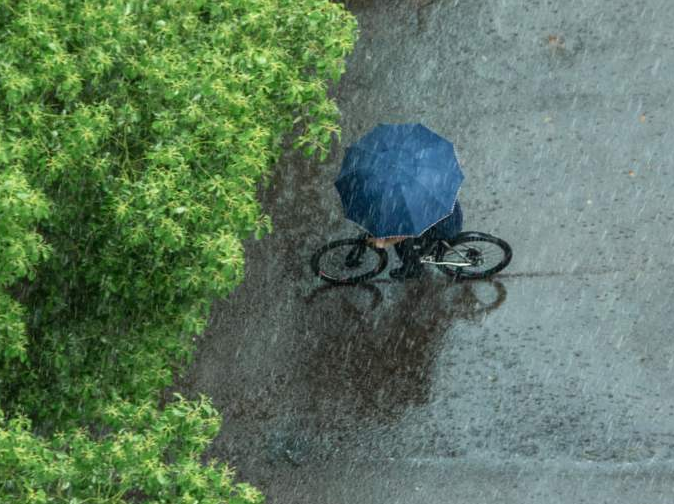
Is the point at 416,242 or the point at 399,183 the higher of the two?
the point at 399,183

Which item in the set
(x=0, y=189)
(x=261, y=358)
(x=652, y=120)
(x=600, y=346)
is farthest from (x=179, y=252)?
(x=652, y=120)

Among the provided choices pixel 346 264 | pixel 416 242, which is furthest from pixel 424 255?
pixel 346 264

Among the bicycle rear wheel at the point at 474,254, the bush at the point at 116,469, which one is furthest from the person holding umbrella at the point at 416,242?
the bush at the point at 116,469

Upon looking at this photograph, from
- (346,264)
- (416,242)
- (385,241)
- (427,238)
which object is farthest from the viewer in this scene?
(346,264)

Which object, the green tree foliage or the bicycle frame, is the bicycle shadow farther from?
the green tree foliage

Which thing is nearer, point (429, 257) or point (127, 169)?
point (127, 169)

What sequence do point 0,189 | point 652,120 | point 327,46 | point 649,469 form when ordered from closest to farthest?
point 0,189
point 327,46
point 649,469
point 652,120

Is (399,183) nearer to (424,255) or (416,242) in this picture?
(416,242)

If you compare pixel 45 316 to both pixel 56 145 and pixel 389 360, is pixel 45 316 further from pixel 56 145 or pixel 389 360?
pixel 389 360
